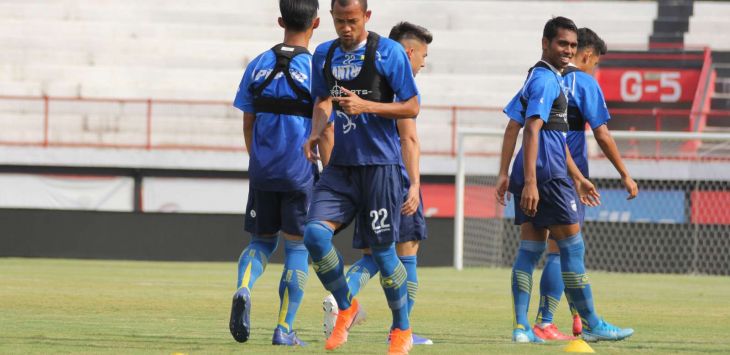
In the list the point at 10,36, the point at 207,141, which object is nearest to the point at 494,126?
the point at 207,141

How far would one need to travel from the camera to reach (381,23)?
2744cm

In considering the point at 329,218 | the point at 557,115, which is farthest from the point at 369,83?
the point at 557,115

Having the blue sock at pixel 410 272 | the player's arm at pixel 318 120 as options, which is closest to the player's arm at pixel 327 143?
the player's arm at pixel 318 120

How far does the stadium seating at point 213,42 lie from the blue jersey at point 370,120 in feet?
56.6

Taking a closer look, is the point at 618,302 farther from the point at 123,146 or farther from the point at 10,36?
the point at 10,36

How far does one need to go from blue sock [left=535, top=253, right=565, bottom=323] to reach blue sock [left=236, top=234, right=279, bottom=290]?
1708mm

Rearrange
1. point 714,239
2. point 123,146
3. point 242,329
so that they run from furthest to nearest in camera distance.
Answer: point 123,146 → point 714,239 → point 242,329

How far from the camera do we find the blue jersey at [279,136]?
691 cm

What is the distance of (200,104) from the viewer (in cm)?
2288

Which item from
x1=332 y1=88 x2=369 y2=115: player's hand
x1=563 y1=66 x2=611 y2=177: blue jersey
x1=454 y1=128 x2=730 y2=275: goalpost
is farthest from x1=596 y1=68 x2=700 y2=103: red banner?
x1=332 y1=88 x2=369 y2=115: player's hand

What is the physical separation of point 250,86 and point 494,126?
16.4 metres

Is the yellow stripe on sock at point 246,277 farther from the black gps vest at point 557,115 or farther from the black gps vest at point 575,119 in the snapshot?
the black gps vest at point 575,119

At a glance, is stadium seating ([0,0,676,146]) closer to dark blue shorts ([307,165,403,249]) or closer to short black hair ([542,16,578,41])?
short black hair ([542,16,578,41])

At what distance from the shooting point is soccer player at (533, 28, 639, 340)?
24.1 feet
